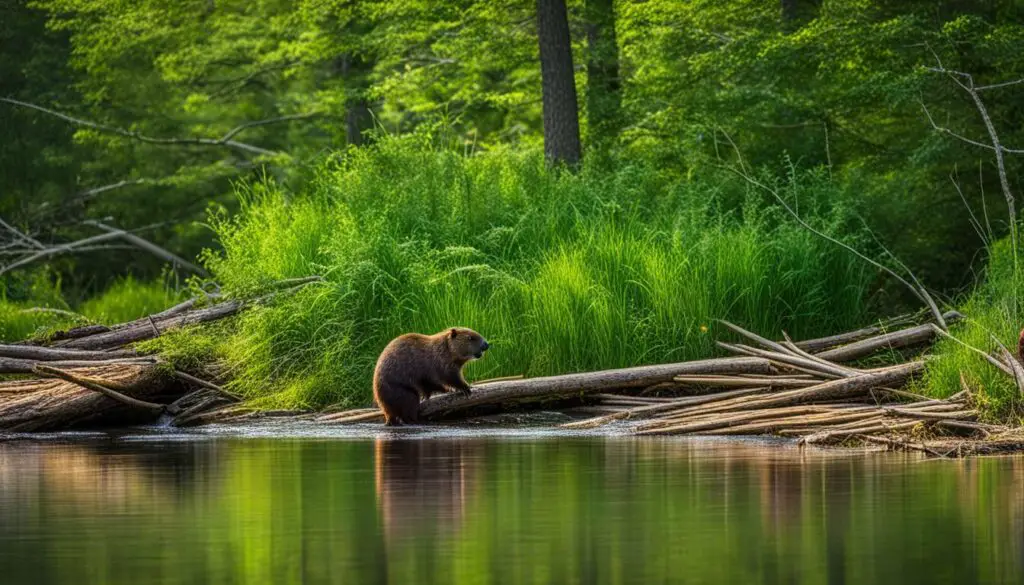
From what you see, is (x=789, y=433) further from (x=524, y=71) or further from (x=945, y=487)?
(x=524, y=71)

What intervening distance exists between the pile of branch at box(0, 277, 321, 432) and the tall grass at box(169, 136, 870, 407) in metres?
0.30

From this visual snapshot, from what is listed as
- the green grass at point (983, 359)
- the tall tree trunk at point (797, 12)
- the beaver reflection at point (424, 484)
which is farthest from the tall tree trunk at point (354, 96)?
the beaver reflection at point (424, 484)

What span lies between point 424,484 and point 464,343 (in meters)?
4.61

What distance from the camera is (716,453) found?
10.9 meters

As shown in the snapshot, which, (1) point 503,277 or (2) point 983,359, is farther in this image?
(1) point 503,277

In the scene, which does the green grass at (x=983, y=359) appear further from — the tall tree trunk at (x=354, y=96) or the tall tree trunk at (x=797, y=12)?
the tall tree trunk at (x=354, y=96)

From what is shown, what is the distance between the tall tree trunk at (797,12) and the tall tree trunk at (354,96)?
25.8 feet

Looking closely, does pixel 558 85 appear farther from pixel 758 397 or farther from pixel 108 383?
pixel 758 397

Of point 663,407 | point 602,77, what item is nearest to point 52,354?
point 663,407

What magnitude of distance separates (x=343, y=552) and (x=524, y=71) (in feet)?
70.0

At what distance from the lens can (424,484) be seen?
9.07 metres

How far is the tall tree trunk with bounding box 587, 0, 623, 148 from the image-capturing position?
24359 mm

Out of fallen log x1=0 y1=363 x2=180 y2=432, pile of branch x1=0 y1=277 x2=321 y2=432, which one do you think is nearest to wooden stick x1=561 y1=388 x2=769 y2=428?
pile of branch x1=0 y1=277 x2=321 y2=432

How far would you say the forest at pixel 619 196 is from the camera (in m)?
15.5
